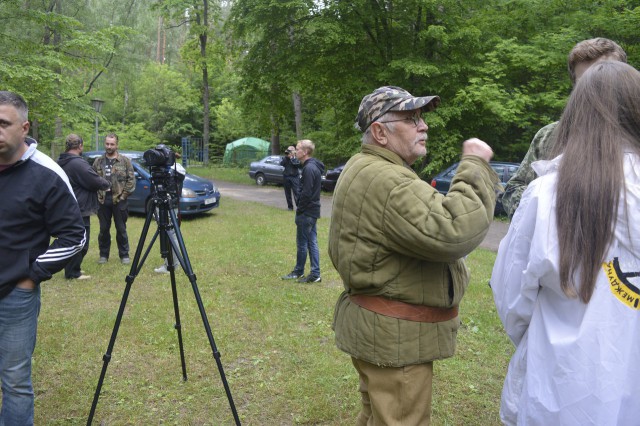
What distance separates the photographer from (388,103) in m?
2.08

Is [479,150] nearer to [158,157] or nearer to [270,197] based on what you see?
[158,157]

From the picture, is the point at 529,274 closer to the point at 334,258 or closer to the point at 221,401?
the point at 334,258

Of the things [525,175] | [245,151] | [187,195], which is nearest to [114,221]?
[187,195]

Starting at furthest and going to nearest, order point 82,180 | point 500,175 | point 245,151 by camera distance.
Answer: point 245,151 < point 500,175 < point 82,180

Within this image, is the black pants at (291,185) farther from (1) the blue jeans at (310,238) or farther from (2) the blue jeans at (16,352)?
(2) the blue jeans at (16,352)

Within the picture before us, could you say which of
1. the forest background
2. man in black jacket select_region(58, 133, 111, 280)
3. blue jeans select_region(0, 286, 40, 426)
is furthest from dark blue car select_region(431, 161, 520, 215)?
blue jeans select_region(0, 286, 40, 426)

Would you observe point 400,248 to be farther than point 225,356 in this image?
No

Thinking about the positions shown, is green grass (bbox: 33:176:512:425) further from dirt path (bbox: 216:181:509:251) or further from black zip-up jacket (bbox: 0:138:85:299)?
dirt path (bbox: 216:181:509:251)

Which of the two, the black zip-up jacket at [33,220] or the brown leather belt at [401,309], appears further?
the black zip-up jacket at [33,220]

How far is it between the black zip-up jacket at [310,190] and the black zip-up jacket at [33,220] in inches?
173

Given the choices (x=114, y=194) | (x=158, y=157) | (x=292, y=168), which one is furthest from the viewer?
(x=292, y=168)

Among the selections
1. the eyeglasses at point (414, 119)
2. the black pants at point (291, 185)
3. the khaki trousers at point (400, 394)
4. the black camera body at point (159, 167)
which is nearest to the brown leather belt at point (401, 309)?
the khaki trousers at point (400, 394)

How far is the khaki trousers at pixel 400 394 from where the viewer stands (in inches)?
81.0

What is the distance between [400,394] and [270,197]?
639 inches
